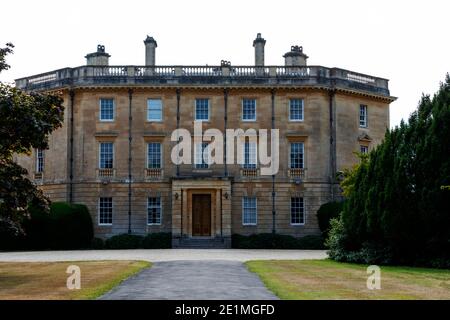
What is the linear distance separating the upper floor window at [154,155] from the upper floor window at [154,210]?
210 cm

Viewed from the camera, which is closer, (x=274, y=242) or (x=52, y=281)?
(x=52, y=281)

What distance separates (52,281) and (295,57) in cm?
3224

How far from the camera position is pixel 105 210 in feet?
145

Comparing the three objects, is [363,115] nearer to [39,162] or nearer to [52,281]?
[39,162]

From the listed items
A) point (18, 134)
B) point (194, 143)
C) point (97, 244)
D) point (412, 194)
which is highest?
point (194, 143)

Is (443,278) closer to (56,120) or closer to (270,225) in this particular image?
(56,120)

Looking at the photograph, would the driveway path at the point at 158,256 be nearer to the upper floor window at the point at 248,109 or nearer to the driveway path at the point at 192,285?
the driveway path at the point at 192,285

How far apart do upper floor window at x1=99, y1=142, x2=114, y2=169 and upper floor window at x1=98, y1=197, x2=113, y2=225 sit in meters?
2.07

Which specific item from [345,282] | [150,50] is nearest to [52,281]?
[345,282]

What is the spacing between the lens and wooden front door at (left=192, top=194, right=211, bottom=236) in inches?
1720

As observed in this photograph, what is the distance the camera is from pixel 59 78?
1791 inches

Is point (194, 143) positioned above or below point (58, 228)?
above

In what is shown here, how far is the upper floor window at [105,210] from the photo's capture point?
44.1 metres

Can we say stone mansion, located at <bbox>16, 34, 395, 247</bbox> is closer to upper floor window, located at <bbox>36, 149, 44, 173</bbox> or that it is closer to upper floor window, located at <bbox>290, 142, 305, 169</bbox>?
upper floor window, located at <bbox>290, 142, 305, 169</bbox>
